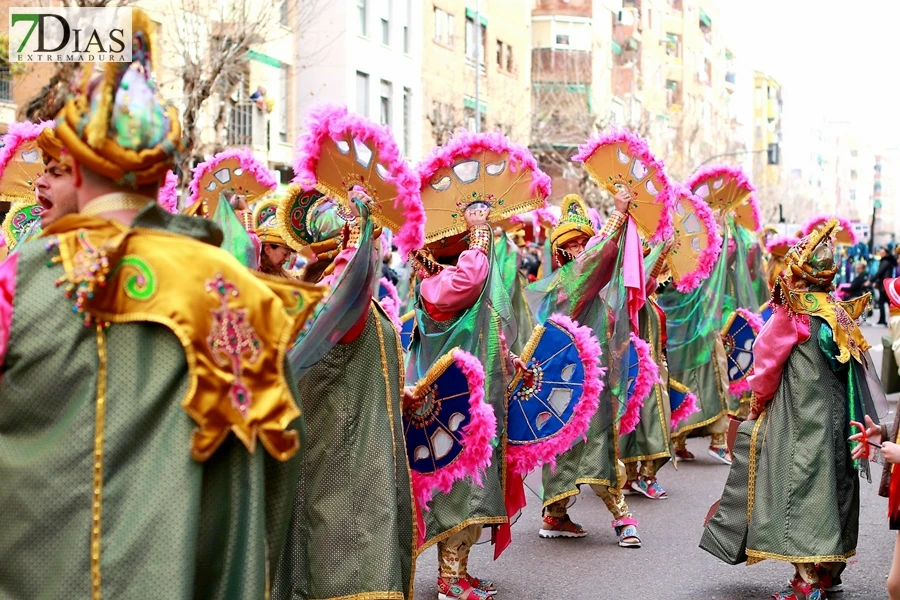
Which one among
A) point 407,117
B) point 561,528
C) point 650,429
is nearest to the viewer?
point 561,528

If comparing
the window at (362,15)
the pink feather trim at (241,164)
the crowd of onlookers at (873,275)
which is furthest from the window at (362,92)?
the pink feather trim at (241,164)

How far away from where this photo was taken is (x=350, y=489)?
511 centimetres

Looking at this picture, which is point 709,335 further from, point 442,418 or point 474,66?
point 474,66

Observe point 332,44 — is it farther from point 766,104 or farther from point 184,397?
point 766,104

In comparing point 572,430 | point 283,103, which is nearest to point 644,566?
point 572,430

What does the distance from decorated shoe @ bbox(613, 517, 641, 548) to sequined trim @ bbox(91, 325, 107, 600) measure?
5.11 meters

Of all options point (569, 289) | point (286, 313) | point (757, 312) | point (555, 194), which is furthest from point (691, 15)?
point (286, 313)

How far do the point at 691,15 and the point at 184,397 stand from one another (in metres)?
71.2

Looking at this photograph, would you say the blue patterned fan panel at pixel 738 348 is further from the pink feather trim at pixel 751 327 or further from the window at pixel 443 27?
the window at pixel 443 27

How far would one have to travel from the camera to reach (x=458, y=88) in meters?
37.6

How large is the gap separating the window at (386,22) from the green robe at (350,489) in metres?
29.1

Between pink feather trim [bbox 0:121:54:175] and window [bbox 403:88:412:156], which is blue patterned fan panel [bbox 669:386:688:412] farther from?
window [bbox 403:88:412:156]

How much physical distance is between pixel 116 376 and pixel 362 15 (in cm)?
3014

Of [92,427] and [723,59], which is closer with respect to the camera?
[92,427]
